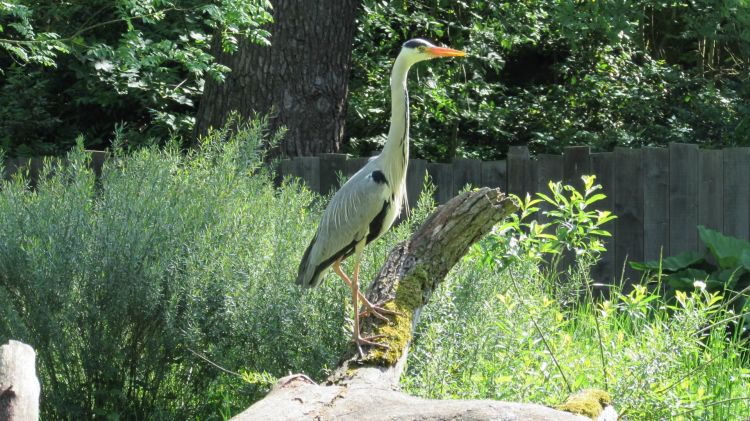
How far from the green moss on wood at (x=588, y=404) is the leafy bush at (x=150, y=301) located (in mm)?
1743

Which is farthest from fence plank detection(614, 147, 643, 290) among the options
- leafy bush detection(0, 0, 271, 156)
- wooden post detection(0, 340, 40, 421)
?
wooden post detection(0, 340, 40, 421)

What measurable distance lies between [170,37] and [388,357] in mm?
6706

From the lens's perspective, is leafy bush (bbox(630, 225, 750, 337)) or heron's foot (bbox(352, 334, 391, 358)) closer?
heron's foot (bbox(352, 334, 391, 358))

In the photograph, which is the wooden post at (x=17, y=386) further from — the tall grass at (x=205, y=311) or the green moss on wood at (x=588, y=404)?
the tall grass at (x=205, y=311)

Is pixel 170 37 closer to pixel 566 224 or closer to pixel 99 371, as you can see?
pixel 99 371

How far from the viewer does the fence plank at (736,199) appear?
7645 millimetres

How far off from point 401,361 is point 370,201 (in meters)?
1.35

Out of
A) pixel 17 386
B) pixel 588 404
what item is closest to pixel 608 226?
pixel 588 404

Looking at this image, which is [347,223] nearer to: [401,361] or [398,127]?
[398,127]

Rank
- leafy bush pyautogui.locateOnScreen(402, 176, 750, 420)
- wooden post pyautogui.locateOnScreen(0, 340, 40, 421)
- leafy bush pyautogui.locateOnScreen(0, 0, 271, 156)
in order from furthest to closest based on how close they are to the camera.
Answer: leafy bush pyautogui.locateOnScreen(0, 0, 271, 156) < leafy bush pyautogui.locateOnScreen(402, 176, 750, 420) < wooden post pyautogui.locateOnScreen(0, 340, 40, 421)

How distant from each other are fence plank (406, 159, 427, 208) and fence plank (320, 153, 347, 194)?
0.58m

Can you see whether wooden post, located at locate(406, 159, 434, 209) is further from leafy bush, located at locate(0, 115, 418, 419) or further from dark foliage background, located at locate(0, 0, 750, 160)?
dark foliage background, located at locate(0, 0, 750, 160)

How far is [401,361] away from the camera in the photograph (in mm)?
4223

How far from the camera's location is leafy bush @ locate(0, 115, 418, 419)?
5.07 meters
